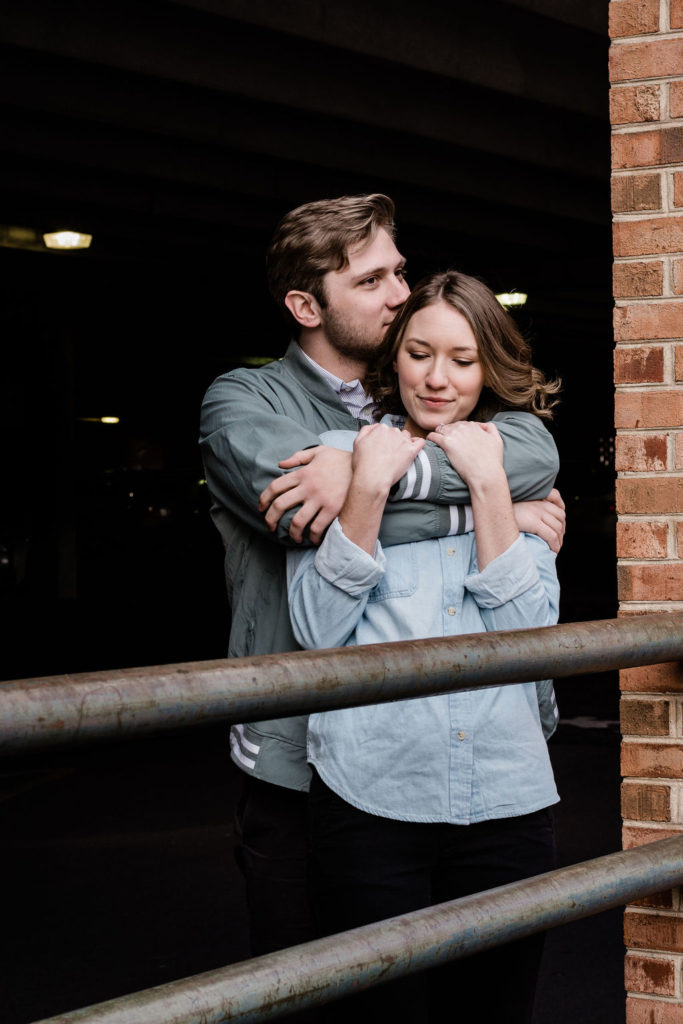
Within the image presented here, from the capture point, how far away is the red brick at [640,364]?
2.60 m

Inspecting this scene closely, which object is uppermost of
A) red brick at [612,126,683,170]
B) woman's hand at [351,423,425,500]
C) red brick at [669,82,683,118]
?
red brick at [669,82,683,118]

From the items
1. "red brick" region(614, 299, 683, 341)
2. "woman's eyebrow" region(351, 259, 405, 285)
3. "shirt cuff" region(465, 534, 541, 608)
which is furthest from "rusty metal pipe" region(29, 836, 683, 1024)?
"woman's eyebrow" region(351, 259, 405, 285)

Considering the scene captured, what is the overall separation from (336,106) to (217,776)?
5.43 m

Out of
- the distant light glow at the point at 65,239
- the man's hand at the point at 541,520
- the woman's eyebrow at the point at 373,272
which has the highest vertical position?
the distant light glow at the point at 65,239

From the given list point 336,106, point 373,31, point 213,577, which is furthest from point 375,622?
point 213,577

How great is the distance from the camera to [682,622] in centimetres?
206

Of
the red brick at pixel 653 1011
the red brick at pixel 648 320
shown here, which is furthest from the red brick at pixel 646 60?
the red brick at pixel 653 1011

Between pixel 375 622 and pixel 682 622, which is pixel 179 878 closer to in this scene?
pixel 375 622

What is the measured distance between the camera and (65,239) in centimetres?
1454

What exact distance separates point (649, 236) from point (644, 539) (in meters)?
0.62

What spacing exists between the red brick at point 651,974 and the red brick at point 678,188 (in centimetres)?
152

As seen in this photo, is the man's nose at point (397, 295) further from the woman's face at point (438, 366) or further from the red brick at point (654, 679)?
the red brick at point (654, 679)

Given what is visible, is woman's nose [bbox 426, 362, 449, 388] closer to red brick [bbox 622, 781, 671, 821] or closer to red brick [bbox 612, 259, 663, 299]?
red brick [bbox 612, 259, 663, 299]

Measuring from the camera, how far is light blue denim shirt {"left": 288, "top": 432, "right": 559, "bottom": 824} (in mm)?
2227
